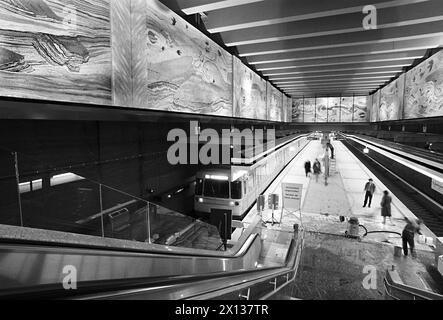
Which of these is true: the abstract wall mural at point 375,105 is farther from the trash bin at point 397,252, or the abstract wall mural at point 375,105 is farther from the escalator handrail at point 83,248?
the escalator handrail at point 83,248

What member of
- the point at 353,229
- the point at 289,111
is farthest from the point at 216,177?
the point at 289,111

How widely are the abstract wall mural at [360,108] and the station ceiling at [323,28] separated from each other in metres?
10.4

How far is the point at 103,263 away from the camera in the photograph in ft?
5.97

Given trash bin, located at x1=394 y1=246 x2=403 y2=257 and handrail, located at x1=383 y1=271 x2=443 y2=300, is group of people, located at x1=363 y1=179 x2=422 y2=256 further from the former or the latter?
handrail, located at x1=383 y1=271 x2=443 y2=300

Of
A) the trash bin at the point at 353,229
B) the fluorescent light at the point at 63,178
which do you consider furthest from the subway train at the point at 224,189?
the fluorescent light at the point at 63,178

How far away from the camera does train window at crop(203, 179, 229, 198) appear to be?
25.1ft

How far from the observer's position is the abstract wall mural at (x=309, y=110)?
21428mm

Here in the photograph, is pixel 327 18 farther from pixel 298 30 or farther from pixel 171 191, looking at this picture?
pixel 171 191

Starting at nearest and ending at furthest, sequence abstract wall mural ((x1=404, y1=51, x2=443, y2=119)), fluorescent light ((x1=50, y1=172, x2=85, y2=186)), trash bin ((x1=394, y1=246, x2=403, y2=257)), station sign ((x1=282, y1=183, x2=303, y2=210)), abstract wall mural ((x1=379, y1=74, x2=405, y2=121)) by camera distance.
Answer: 1. fluorescent light ((x1=50, y1=172, x2=85, y2=186))
2. trash bin ((x1=394, y1=246, x2=403, y2=257))
3. abstract wall mural ((x1=404, y1=51, x2=443, y2=119))
4. station sign ((x1=282, y1=183, x2=303, y2=210))
5. abstract wall mural ((x1=379, y1=74, x2=405, y2=121))

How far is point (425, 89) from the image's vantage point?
28.5 ft

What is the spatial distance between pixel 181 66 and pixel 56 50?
2.77 meters

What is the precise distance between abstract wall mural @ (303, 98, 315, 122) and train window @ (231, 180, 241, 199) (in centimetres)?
1609

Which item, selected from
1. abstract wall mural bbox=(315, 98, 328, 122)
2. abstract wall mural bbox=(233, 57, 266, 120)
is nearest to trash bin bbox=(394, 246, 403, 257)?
abstract wall mural bbox=(233, 57, 266, 120)

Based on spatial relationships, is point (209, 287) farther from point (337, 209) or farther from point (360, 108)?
point (360, 108)
